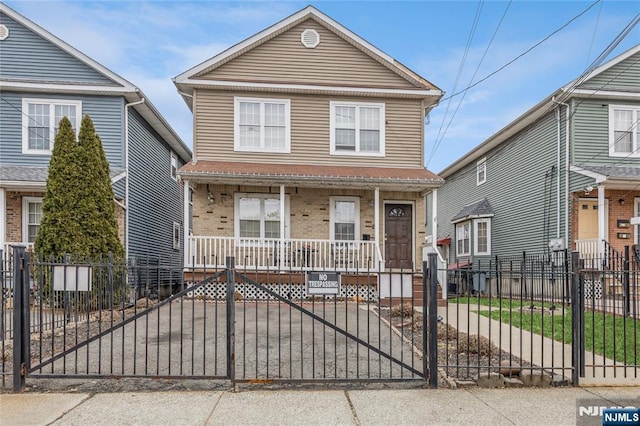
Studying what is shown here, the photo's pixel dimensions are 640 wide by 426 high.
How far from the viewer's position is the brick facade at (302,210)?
14.3 metres

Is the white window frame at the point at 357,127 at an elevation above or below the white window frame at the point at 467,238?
above

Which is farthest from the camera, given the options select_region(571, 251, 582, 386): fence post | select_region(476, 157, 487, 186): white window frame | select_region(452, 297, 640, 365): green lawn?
select_region(476, 157, 487, 186): white window frame

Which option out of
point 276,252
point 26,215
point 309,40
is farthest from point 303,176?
point 26,215

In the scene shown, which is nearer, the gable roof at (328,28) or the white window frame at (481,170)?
the gable roof at (328,28)

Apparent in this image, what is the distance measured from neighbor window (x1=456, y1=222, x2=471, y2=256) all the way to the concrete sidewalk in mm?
16366

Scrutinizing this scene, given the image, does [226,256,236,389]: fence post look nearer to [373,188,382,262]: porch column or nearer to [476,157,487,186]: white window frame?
[373,188,382,262]: porch column

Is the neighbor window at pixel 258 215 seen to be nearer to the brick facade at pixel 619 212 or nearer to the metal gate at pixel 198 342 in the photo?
the metal gate at pixel 198 342

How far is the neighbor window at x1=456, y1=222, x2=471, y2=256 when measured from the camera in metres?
21.1

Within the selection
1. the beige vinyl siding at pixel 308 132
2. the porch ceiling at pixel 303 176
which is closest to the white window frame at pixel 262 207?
the porch ceiling at pixel 303 176

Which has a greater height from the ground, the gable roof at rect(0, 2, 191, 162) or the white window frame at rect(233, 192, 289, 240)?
the gable roof at rect(0, 2, 191, 162)

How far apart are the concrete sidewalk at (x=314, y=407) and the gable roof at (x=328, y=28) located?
451 inches

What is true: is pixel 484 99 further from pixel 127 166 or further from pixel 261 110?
pixel 127 166

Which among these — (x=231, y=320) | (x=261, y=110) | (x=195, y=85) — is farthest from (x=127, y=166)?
(x=231, y=320)

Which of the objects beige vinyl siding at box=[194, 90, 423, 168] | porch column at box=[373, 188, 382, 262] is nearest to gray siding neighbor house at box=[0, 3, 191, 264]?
beige vinyl siding at box=[194, 90, 423, 168]
